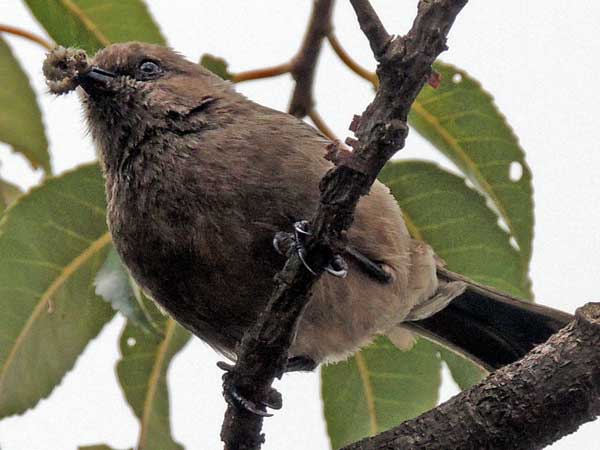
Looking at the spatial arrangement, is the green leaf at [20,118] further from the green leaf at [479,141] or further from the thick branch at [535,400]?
the thick branch at [535,400]

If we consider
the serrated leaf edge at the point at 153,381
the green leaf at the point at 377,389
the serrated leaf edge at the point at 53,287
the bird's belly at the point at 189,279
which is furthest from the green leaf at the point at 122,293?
the green leaf at the point at 377,389

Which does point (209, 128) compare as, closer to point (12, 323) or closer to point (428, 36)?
point (12, 323)

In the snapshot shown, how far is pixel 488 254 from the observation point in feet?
16.0

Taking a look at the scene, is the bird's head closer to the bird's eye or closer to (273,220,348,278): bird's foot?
the bird's eye

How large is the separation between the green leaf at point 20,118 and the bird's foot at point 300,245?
1.59 metres

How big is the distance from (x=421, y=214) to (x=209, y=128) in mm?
1132

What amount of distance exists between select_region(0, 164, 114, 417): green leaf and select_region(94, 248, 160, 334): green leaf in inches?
13.4

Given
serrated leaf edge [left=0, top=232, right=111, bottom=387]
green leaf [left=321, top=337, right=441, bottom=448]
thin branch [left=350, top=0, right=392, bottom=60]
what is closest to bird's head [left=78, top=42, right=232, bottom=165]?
serrated leaf edge [left=0, top=232, right=111, bottom=387]

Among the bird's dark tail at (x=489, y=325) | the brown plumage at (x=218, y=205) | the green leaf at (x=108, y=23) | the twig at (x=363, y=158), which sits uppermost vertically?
the green leaf at (x=108, y=23)

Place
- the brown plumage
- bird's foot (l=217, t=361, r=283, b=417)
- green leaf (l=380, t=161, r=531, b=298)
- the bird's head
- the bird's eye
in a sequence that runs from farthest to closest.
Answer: green leaf (l=380, t=161, r=531, b=298) < the bird's eye < the bird's head < the brown plumage < bird's foot (l=217, t=361, r=283, b=417)

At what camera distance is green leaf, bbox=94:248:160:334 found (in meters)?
4.05

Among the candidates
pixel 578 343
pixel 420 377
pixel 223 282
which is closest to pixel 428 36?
pixel 578 343

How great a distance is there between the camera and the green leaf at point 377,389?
4977mm

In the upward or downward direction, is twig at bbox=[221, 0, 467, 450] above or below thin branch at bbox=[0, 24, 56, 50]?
below
